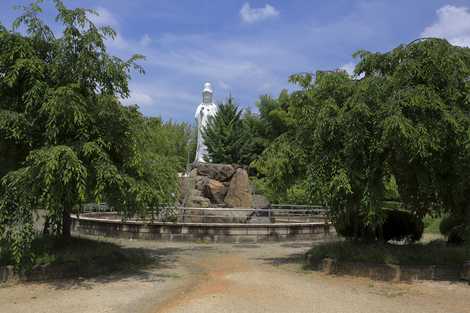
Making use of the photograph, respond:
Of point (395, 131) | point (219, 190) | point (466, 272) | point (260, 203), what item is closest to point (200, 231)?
point (219, 190)

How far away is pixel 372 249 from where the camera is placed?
36.3 ft

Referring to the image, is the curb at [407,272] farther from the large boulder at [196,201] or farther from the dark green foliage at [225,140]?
the dark green foliage at [225,140]

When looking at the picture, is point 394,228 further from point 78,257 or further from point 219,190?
point 219,190

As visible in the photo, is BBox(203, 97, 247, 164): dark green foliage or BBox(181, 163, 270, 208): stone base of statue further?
BBox(203, 97, 247, 164): dark green foliage

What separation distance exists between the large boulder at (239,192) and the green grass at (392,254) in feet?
32.0

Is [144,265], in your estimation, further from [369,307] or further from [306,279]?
[369,307]

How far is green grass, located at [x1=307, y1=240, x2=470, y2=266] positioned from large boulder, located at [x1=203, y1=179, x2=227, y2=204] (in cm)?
1021

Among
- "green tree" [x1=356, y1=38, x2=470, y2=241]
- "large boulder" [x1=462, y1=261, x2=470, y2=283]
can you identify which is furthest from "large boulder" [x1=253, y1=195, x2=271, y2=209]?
"large boulder" [x1=462, y1=261, x2=470, y2=283]

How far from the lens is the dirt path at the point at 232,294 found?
25.6 feet

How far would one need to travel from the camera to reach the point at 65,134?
10078 mm

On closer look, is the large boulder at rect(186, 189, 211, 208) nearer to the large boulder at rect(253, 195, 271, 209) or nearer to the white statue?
the large boulder at rect(253, 195, 271, 209)

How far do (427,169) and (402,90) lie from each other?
175cm

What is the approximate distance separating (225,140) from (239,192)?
60.0 ft

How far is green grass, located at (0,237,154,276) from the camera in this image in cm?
1017
